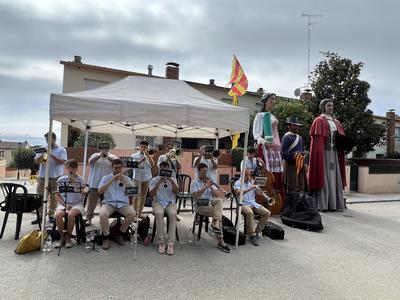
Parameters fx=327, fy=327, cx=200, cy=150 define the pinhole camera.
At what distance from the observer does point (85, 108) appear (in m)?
4.43

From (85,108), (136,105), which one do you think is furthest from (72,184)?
(136,105)

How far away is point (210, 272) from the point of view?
13.1 ft

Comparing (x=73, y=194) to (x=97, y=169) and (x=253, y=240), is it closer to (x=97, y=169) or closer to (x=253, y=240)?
(x=97, y=169)

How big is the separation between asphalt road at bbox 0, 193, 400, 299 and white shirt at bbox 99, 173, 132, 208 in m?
0.63

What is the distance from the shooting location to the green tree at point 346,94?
15578mm

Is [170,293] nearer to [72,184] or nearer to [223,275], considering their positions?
[223,275]

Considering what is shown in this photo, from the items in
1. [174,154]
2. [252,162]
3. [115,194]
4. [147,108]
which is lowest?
[115,194]

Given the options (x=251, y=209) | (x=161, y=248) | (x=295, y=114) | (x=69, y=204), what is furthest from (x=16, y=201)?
(x=295, y=114)

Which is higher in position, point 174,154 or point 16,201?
point 174,154

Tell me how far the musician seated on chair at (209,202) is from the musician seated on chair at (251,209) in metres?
0.45

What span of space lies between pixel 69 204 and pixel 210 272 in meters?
2.36


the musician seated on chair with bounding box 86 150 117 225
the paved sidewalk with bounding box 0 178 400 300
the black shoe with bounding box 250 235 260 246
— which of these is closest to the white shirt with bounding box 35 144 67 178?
the musician seated on chair with bounding box 86 150 117 225

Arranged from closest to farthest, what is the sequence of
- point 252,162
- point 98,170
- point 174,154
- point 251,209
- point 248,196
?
point 251,209, point 248,196, point 98,170, point 174,154, point 252,162

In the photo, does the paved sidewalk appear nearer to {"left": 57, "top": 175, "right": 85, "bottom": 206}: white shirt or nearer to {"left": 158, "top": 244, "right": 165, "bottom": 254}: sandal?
{"left": 158, "top": 244, "right": 165, "bottom": 254}: sandal
